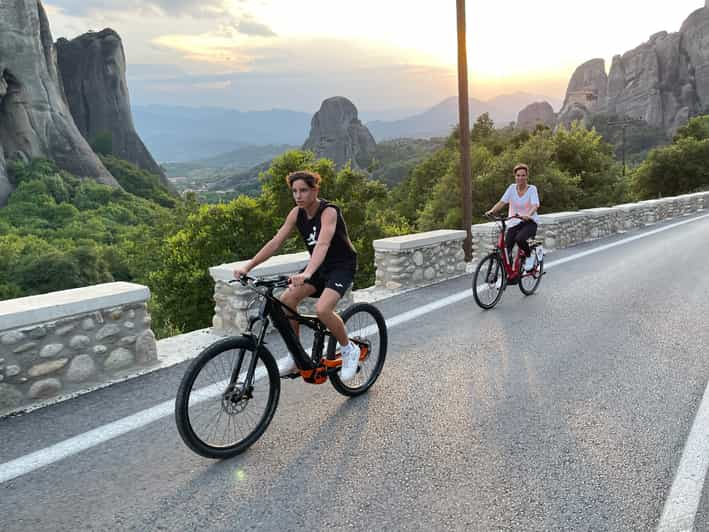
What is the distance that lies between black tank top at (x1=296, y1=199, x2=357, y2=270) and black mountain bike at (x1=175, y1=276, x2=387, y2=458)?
1.59ft

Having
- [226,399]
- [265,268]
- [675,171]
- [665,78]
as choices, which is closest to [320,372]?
[226,399]

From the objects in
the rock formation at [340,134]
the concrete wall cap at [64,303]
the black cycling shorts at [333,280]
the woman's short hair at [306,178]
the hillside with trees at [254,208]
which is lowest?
the hillside with trees at [254,208]

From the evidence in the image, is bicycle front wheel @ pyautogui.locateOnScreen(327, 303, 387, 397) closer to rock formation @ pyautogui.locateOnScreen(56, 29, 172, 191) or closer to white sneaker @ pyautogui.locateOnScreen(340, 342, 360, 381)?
white sneaker @ pyautogui.locateOnScreen(340, 342, 360, 381)

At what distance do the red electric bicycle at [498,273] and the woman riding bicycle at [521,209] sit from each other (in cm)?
13

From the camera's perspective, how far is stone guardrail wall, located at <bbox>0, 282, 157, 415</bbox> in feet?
15.1

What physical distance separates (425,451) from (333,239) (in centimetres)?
171

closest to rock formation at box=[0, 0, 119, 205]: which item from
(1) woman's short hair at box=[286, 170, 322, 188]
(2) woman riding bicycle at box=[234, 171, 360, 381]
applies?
(2) woman riding bicycle at box=[234, 171, 360, 381]

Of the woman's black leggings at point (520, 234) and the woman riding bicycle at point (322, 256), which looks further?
the woman's black leggings at point (520, 234)

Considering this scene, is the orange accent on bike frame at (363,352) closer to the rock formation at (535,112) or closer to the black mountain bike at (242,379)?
the black mountain bike at (242,379)

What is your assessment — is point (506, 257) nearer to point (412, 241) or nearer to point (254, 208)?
point (412, 241)

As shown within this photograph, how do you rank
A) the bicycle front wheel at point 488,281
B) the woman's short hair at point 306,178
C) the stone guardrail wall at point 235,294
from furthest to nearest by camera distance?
the bicycle front wheel at point 488,281
the stone guardrail wall at point 235,294
the woman's short hair at point 306,178

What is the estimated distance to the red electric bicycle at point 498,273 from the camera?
317 inches

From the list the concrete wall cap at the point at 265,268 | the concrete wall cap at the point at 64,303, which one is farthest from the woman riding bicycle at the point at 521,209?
the concrete wall cap at the point at 64,303

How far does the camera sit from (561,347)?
246 inches
